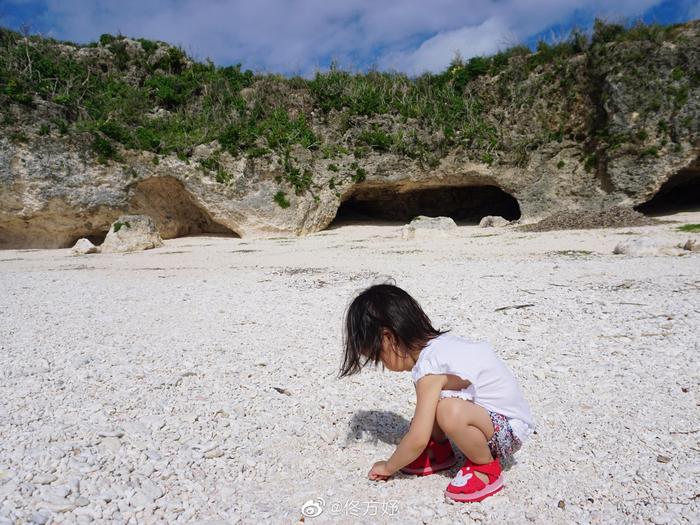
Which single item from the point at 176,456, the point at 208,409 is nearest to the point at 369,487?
the point at 176,456

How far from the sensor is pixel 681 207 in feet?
50.7

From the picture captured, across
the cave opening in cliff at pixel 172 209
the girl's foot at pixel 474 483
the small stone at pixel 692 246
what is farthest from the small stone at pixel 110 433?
the cave opening in cliff at pixel 172 209

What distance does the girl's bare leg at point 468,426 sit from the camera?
204cm

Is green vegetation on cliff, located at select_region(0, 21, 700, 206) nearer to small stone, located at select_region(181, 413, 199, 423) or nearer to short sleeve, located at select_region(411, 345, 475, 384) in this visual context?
small stone, located at select_region(181, 413, 199, 423)

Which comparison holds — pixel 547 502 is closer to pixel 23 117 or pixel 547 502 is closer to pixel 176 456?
pixel 176 456

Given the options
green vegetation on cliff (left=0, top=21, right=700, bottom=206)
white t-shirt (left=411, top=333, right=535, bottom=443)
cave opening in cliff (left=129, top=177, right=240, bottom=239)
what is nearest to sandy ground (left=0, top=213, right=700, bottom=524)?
white t-shirt (left=411, top=333, right=535, bottom=443)

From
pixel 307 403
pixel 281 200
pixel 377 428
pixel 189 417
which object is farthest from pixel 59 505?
pixel 281 200

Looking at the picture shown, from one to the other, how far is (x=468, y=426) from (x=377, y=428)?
84cm

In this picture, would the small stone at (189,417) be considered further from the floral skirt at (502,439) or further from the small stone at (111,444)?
the floral skirt at (502,439)

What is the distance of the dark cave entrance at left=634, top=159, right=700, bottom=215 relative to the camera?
14523mm

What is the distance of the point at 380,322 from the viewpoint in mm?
2145

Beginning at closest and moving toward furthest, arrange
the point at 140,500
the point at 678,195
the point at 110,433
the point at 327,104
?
the point at 140,500
the point at 110,433
the point at 678,195
the point at 327,104

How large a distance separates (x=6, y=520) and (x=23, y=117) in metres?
16.0

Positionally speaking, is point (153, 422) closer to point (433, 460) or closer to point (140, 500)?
point (140, 500)
